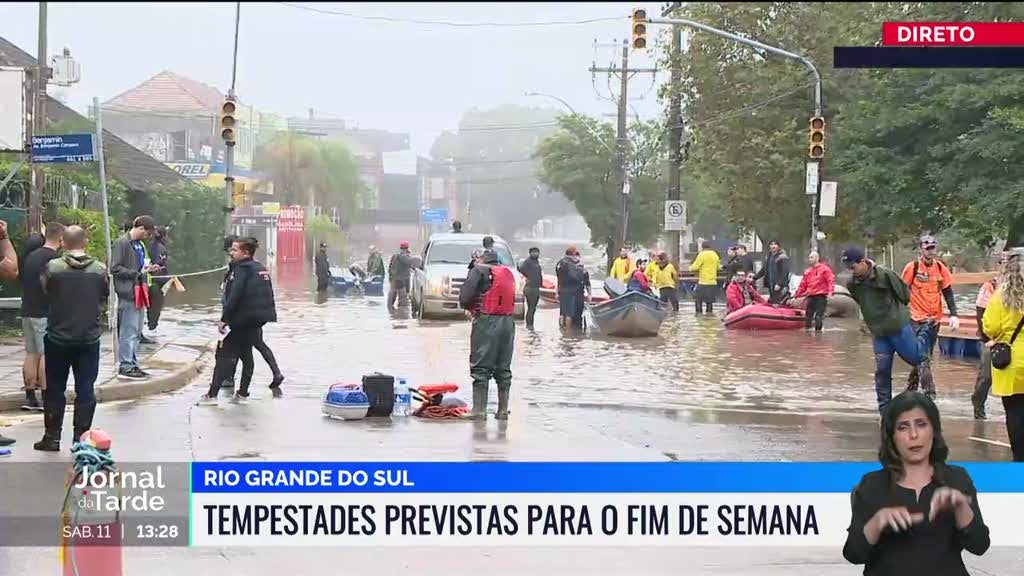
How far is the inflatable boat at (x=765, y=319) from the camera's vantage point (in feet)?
85.4

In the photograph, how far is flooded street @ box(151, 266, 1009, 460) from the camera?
12258mm

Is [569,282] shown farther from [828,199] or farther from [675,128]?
[675,128]

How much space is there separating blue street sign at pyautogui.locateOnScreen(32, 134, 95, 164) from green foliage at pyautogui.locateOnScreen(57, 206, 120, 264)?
5203 mm

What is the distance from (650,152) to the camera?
4481 cm

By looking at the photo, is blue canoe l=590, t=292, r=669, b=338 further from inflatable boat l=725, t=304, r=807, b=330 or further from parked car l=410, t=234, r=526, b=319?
inflatable boat l=725, t=304, r=807, b=330

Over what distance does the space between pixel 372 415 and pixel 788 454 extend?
158 inches

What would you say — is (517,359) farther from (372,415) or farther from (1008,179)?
(1008,179)

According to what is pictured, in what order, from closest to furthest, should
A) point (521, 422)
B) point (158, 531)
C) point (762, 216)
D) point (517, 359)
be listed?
point (158, 531)
point (521, 422)
point (517, 359)
point (762, 216)

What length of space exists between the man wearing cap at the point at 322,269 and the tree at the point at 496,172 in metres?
3.94

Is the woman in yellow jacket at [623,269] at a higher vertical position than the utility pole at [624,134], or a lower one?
lower

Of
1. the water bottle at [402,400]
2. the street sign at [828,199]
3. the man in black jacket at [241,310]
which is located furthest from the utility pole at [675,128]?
the water bottle at [402,400]

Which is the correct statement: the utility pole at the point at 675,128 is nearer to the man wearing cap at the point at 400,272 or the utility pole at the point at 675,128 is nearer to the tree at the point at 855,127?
the tree at the point at 855,127

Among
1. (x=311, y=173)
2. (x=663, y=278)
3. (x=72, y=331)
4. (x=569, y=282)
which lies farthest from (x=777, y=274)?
(x=72, y=331)

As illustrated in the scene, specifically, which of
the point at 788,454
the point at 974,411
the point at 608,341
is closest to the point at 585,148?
the point at 608,341
